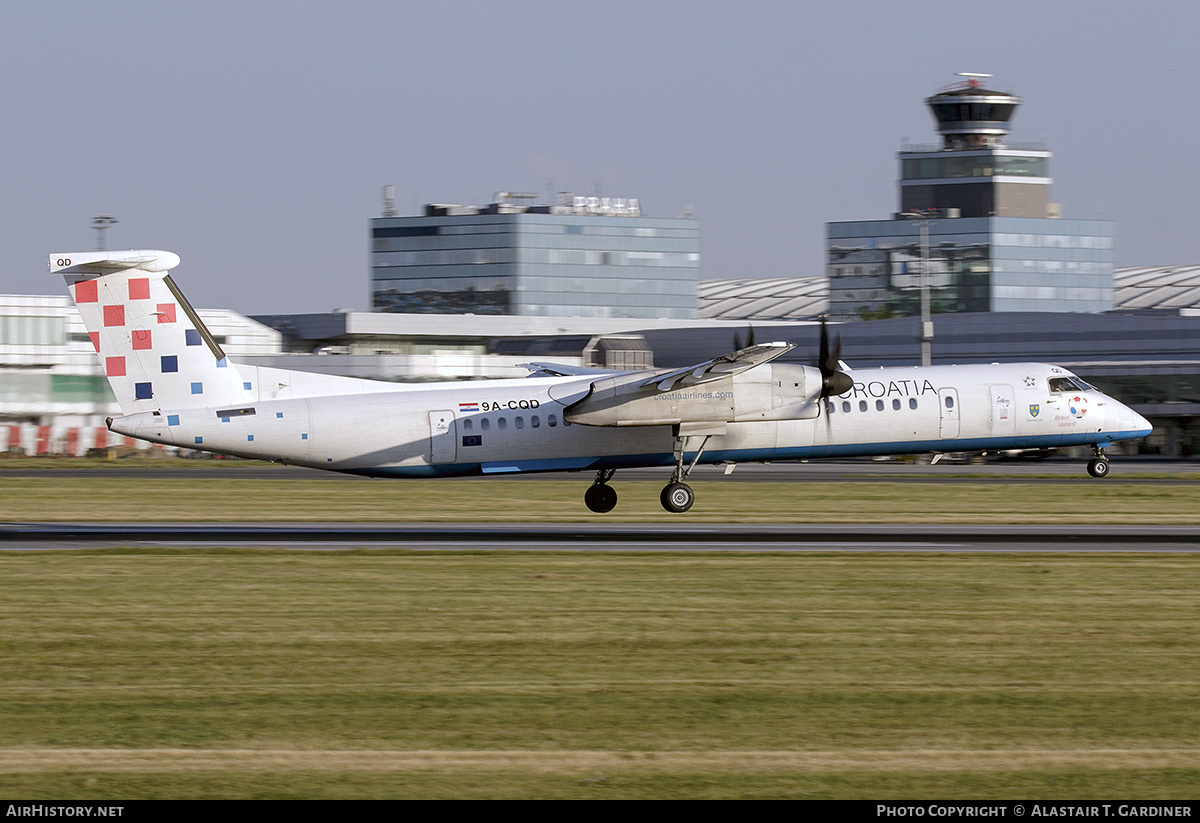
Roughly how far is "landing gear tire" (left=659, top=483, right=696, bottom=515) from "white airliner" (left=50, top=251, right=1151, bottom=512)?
0.12 ft

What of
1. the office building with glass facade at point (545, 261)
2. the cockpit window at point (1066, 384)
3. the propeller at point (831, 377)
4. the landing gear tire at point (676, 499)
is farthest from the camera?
the office building with glass facade at point (545, 261)

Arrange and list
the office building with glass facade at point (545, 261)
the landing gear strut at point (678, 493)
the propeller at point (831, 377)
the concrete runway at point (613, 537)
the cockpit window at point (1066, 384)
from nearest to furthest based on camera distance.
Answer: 1. the concrete runway at point (613, 537)
2. the propeller at point (831, 377)
3. the landing gear strut at point (678, 493)
4. the cockpit window at point (1066, 384)
5. the office building with glass facade at point (545, 261)

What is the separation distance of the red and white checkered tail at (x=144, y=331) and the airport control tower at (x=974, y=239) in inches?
4299

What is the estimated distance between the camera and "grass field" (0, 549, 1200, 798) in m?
9.62

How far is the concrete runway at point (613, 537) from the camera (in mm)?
23869

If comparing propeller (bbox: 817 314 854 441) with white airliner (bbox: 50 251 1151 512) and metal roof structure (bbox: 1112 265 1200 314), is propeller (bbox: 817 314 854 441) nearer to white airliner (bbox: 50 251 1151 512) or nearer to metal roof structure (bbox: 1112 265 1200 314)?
white airliner (bbox: 50 251 1151 512)

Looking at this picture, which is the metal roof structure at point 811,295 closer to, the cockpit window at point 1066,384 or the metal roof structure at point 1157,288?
the metal roof structure at point 1157,288

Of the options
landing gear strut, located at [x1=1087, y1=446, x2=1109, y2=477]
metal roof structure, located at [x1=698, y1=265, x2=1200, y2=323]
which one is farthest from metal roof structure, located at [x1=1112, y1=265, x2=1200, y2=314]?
landing gear strut, located at [x1=1087, y1=446, x2=1109, y2=477]

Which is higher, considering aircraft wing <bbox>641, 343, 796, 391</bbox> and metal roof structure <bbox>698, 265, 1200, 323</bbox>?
metal roof structure <bbox>698, 265, 1200, 323</bbox>

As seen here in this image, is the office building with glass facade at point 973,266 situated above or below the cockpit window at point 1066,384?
above

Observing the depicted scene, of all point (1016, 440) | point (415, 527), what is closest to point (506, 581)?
point (415, 527)

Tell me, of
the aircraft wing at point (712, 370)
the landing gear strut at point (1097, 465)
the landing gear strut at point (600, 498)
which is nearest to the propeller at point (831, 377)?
the aircraft wing at point (712, 370)

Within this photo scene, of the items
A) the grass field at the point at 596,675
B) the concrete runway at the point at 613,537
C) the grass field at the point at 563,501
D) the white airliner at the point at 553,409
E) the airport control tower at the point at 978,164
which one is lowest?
the grass field at the point at 563,501
